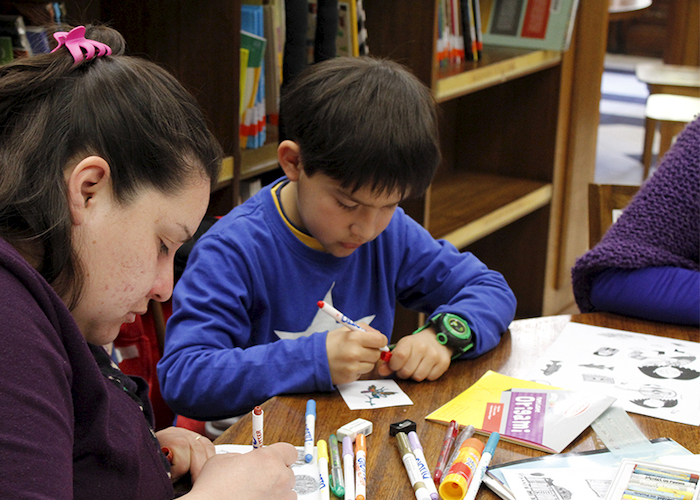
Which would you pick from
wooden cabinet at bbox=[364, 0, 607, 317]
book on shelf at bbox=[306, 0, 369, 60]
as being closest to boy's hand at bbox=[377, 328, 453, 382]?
book on shelf at bbox=[306, 0, 369, 60]

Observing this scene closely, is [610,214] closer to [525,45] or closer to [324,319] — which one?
[324,319]

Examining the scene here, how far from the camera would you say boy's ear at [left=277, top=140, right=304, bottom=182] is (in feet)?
4.18

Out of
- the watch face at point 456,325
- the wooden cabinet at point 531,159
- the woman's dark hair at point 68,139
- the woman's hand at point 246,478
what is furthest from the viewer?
the wooden cabinet at point 531,159

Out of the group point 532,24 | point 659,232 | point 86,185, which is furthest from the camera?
point 532,24

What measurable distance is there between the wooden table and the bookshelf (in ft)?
3.45

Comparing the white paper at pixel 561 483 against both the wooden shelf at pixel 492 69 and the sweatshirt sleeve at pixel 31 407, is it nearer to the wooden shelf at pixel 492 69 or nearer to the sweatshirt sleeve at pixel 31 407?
the sweatshirt sleeve at pixel 31 407

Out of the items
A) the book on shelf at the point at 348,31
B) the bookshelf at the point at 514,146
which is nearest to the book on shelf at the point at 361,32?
the book on shelf at the point at 348,31

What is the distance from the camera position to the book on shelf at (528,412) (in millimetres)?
909

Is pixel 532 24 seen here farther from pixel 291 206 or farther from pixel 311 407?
pixel 311 407

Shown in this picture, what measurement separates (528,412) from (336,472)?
29 cm

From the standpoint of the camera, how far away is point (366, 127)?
119 centimetres

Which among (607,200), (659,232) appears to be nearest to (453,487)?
(659,232)

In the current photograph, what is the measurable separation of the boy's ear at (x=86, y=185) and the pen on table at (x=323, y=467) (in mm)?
382

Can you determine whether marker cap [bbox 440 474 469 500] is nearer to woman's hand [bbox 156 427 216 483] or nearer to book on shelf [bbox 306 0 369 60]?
woman's hand [bbox 156 427 216 483]
